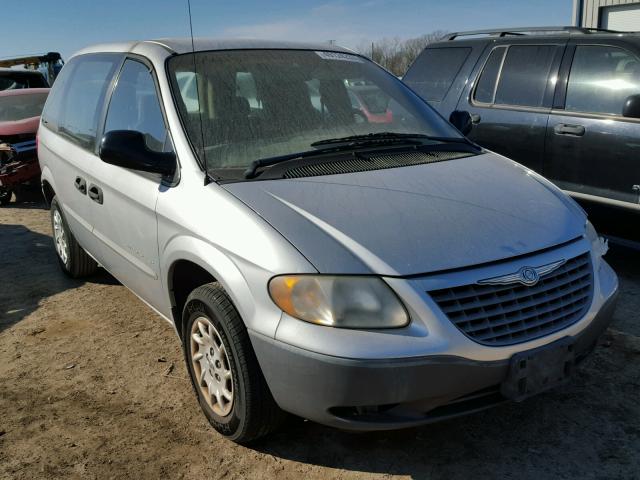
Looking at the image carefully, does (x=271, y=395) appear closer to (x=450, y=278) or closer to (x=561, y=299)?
(x=450, y=278)

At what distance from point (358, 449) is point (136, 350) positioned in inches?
67.0

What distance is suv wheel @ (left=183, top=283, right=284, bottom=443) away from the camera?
8.30 ft

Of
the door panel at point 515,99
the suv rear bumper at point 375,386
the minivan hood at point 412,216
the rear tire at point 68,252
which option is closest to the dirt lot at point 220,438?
the suv rear bumper at point 375,386

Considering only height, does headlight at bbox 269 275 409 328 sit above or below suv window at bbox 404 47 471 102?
below

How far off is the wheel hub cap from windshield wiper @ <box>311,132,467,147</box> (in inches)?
40.7

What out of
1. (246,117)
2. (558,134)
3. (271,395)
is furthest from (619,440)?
(558,134)

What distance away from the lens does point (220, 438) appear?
2.94m

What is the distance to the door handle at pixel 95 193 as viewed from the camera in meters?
3.74

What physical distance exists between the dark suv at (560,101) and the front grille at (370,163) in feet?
6.74

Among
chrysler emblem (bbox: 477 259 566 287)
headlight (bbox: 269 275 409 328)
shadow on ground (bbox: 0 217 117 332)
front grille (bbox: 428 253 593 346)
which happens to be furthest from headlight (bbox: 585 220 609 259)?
shadow on ground (bbox: 0 217 117 332)

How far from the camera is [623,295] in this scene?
4426 mm

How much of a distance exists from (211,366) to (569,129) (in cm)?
357

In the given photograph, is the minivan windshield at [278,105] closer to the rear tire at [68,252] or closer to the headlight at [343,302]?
the headlight at [343,302]

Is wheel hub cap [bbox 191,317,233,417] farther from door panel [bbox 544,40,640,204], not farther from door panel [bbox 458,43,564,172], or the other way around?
door panel [bbox 458,43,564,172]
